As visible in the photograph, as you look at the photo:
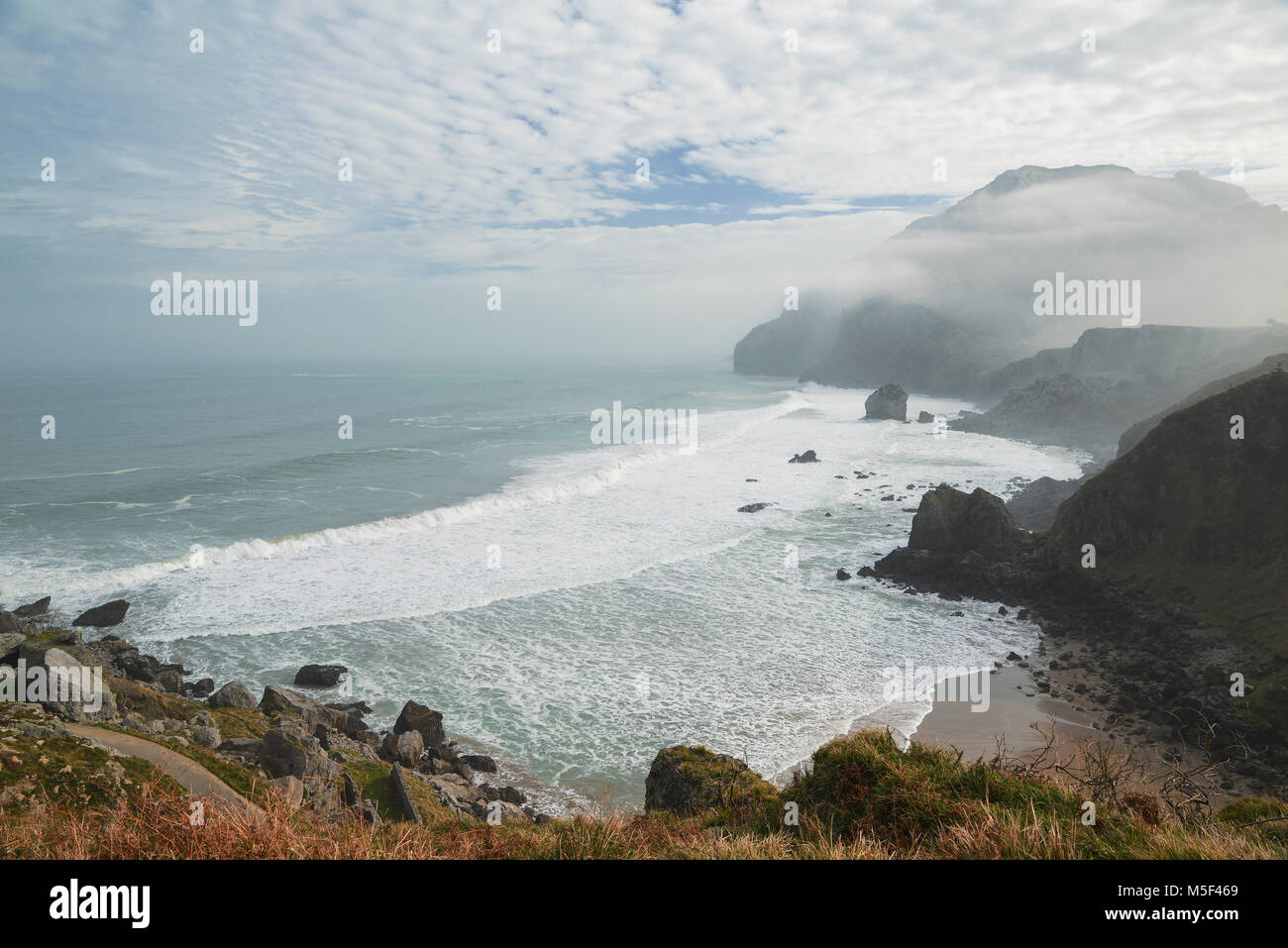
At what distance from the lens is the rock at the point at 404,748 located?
15008mm

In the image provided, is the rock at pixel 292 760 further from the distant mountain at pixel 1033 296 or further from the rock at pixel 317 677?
the distant mountain at pixel 1033 296

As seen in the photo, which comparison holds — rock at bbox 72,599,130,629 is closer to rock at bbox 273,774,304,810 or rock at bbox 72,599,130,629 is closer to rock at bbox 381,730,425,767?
rock at bbox 381,730,425,767

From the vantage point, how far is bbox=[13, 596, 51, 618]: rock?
883 inches

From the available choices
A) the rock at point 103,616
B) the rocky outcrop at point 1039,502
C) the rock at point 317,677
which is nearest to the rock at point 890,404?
the rocky outcrop at point 1039,502

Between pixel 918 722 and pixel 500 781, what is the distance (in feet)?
34.4

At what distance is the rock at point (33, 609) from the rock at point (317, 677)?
10824 millimetres

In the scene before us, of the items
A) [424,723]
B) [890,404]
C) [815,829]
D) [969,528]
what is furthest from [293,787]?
[890,404]

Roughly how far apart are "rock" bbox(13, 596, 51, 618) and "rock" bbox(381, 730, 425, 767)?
15.9 m

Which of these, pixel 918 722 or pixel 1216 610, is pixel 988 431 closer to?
pixel 1216 610

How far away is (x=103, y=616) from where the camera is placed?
72.8ft

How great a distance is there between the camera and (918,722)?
17.4 meters

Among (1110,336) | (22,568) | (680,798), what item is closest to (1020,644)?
(680,798)

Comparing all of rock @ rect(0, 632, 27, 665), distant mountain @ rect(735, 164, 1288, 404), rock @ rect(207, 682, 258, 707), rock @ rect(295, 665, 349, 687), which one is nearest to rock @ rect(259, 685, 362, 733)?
rock @ rect(207, 682, 258, 707)
